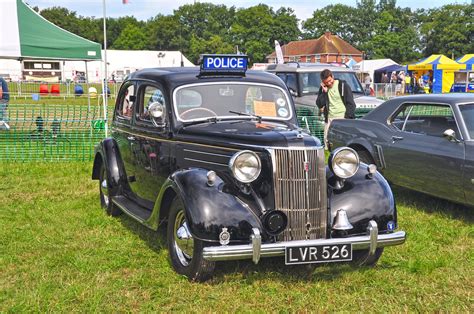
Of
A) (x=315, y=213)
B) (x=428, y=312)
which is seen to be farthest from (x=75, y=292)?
(x=428, y=312)

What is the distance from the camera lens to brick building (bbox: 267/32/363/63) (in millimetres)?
94438

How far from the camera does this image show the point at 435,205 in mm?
7414

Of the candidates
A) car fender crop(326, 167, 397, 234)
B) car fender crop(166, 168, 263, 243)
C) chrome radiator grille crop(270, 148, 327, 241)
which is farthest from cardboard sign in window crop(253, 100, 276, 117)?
car fender crop(166, 168, 263, 243)

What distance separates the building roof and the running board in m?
90.5

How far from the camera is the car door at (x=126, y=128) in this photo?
637cm

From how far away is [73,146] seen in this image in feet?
38.2

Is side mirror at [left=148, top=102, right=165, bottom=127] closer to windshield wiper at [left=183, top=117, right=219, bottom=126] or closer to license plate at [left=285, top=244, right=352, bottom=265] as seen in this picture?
windshield wiper at [left=183, top=117, right=219, bottom=126]

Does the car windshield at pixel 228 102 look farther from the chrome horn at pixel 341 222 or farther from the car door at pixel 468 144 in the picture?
the car door at pixel 468 144

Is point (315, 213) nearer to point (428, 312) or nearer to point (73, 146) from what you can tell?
point (428, 312)

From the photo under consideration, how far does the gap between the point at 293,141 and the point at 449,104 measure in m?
3.24

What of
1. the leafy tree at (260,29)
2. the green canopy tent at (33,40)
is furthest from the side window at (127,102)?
the leafy tree at (260,29)

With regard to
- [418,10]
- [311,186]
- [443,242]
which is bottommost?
[443,242]

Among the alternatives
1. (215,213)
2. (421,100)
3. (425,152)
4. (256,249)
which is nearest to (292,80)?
(421,100)

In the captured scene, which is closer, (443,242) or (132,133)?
(443,242)
